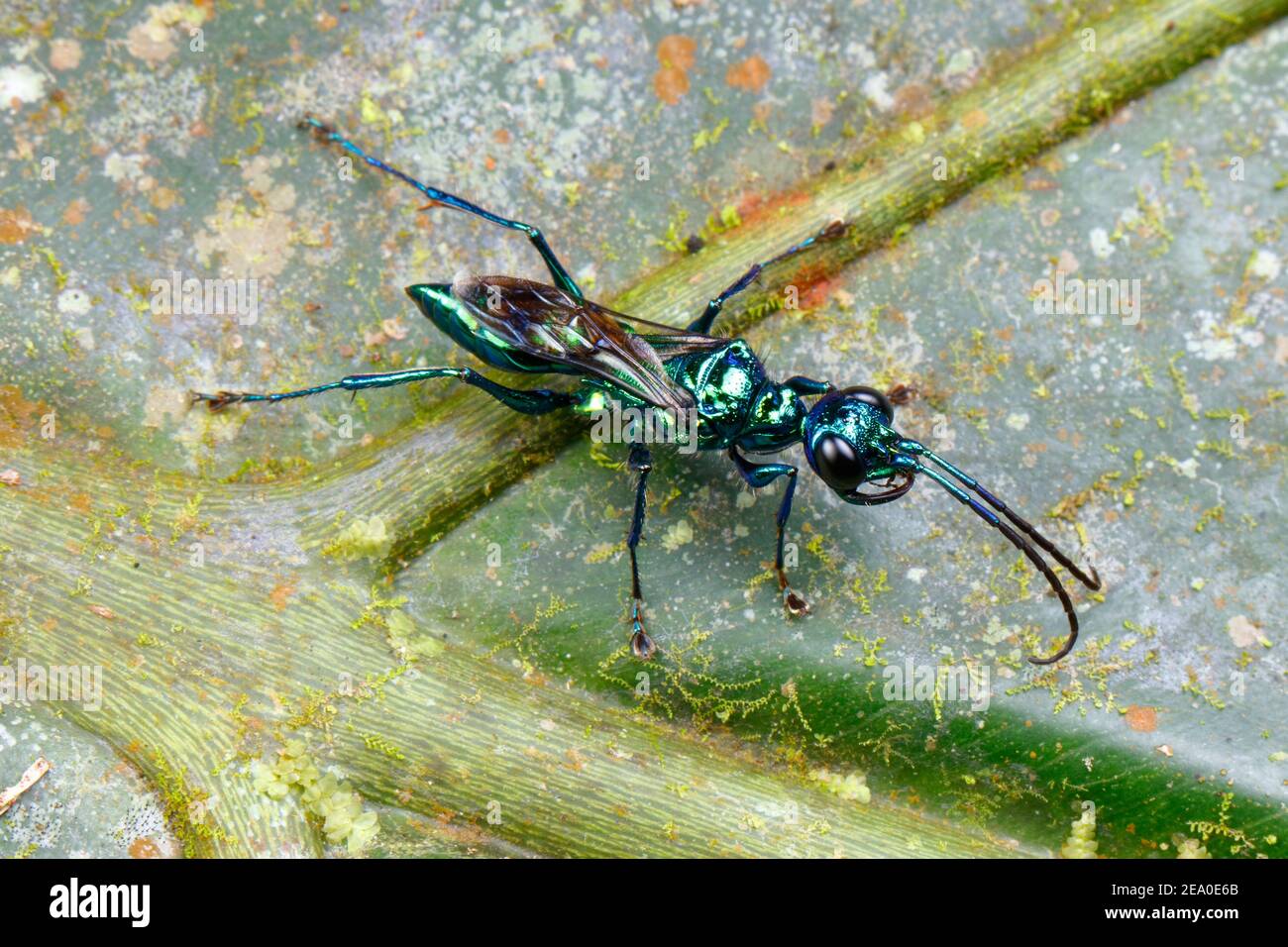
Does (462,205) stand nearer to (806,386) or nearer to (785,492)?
(806,386)

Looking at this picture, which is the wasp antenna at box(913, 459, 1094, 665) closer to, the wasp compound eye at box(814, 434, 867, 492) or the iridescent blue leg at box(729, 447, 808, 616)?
the wasp compound eye at box(814, 434, 867, 492)

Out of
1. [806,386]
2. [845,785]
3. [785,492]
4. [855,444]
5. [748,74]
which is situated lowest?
[845,785]

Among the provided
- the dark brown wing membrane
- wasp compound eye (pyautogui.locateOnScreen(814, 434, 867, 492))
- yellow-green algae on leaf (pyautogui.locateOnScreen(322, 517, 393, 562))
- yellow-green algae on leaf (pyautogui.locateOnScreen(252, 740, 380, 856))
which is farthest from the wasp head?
yellow-green algae on leaf (pyautogui.locateOnScreen(252, 740, 380, 856))

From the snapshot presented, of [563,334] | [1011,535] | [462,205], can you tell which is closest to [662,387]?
[563,334]

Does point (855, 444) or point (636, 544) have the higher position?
point (855, 444)

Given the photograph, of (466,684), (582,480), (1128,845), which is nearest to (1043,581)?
(1128,845)
